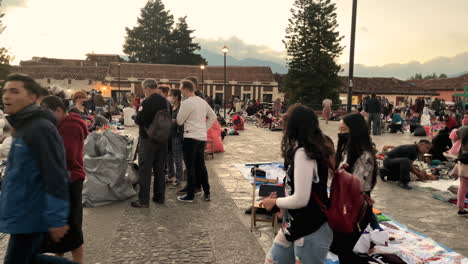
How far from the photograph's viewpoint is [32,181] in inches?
86.2

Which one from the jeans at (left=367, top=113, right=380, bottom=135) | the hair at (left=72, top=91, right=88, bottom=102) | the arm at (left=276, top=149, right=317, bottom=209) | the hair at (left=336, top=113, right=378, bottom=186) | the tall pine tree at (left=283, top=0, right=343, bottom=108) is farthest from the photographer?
the tall pine tree at (left=283, top=0, right=343, bottom=108)

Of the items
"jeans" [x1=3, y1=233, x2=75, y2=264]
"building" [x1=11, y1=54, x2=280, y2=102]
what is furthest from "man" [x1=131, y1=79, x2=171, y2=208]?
"building" [x1=11, y1=54, x2=280, y2=102]

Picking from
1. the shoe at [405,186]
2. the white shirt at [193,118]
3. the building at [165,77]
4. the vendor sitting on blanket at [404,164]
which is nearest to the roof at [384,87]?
the building at [165,77]

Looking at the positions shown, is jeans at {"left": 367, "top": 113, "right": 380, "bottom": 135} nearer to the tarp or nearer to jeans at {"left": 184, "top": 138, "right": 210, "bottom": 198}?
jeans at {"left": 184, "top": 138, "right": 210, "bottom": 198}

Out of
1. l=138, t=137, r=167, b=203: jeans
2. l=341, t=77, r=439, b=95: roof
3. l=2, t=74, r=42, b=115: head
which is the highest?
l=341, t=77, r=439, b=95: roof

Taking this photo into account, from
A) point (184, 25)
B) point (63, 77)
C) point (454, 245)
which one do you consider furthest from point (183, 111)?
point (184, 25)

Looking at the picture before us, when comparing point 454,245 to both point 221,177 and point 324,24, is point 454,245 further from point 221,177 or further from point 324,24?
point 324,24

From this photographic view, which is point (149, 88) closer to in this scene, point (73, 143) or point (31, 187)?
point (73, 143)

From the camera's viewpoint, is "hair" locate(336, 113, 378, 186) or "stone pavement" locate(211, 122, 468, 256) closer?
"hair" locate(336, 113, 378, 186)

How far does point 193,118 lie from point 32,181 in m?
3.47

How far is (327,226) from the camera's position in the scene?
2.30 metres

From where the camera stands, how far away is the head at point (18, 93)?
7.43ft

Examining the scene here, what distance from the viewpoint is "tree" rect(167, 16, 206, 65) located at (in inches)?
2569

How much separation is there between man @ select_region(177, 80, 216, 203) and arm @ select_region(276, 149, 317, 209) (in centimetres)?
343
